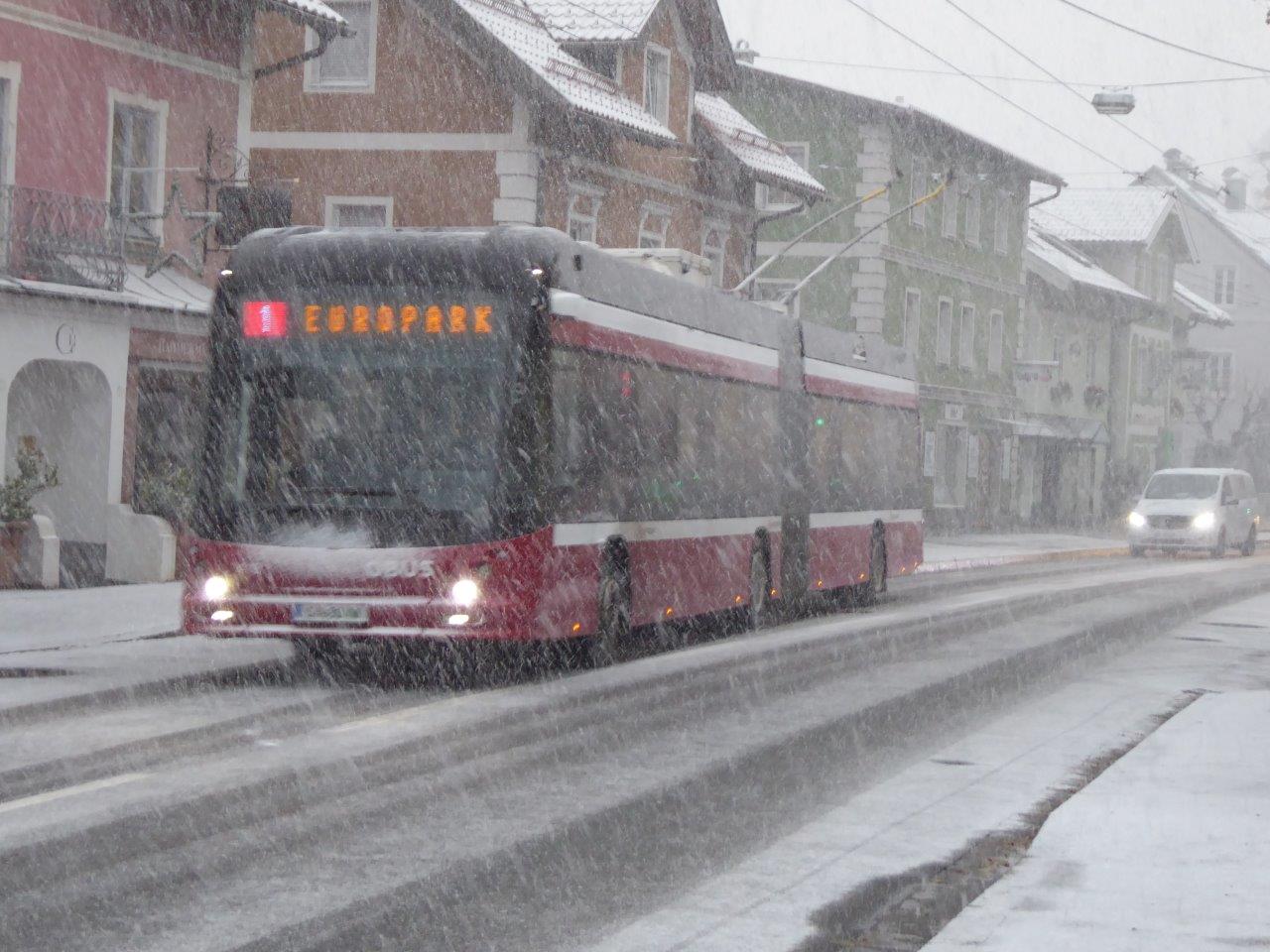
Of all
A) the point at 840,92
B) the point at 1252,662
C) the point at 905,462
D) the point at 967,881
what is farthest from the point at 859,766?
the point at 840,92

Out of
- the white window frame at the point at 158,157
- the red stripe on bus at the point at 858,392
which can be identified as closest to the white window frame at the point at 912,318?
the red stripe on bus at the point at 858,392

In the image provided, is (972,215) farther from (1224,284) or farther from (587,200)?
(1224,284)

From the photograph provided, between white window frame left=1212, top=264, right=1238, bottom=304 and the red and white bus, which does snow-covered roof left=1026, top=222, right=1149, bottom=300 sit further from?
the red and white bus

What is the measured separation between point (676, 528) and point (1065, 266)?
47514 mm

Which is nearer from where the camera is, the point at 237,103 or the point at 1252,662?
the point at 1252,662

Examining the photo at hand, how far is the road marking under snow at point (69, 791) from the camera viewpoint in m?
9.01

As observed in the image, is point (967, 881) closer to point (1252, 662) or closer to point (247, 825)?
point (247, 825)

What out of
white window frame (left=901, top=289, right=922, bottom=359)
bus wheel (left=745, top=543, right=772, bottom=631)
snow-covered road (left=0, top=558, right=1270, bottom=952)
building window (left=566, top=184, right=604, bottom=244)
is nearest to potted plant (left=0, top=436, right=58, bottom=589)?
bus wheel (left=745, top=543, right=772, bottom=631)

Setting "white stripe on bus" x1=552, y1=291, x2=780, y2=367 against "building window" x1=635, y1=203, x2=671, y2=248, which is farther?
"building window" x1=635, y1=203, x2=671, y2=248

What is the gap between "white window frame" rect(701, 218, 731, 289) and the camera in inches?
1544

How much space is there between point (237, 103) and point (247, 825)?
18.7 m

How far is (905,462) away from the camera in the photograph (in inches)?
1009

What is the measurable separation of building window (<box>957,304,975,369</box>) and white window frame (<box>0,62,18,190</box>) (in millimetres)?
35432

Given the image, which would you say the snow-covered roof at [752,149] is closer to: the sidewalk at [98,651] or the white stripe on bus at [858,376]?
the white stripe on bus at [858,376]
